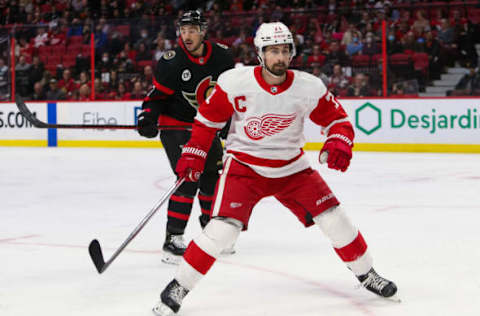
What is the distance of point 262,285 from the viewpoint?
3.20 m

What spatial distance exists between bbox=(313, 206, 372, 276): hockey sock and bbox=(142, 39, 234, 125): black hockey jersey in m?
1.24

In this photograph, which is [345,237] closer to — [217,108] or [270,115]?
[270,115]

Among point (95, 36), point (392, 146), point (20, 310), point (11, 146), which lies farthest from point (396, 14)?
point (20, 310)

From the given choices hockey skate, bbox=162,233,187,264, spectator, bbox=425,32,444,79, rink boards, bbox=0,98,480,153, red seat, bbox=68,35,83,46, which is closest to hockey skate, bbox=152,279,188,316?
hockey skate, bbox=162,233,187,264

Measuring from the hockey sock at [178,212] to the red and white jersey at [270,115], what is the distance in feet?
3.03

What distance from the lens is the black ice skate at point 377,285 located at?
9.44ft

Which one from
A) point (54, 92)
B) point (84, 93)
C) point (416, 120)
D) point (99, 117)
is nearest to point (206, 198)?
point (416, 120)

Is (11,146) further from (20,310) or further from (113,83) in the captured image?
(20,310)

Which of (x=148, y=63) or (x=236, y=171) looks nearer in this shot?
(x=236, y=171)

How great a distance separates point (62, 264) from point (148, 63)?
26.0 feet

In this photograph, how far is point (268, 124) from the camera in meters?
2.86

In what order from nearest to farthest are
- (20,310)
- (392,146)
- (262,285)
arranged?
(20,310)
(262,285)
(392,146)

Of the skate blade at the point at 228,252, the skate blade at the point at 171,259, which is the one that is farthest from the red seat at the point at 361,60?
the skate blade at the point at 171,259

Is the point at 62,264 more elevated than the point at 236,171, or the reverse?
the point at 236,171
